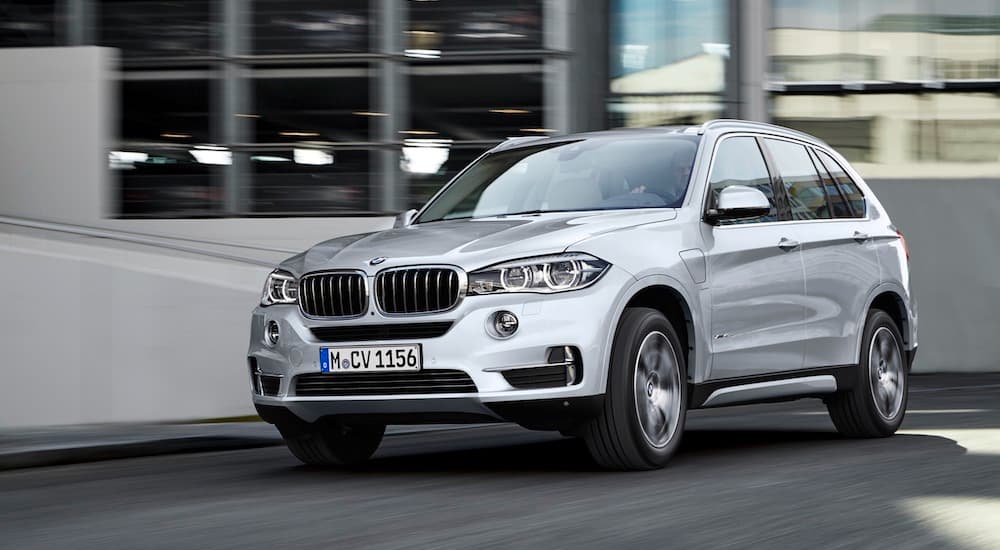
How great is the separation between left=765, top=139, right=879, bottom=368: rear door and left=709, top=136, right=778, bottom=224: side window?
205mm

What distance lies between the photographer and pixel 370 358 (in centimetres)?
727

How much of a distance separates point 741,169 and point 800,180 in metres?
0.77

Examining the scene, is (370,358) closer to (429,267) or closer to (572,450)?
(429,267)

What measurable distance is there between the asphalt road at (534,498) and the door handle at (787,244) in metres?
1.09

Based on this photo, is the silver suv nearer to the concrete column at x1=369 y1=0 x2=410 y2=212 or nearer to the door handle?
the door handle

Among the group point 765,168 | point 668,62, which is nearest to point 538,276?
point 765,168

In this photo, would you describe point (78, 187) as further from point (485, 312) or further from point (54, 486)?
point (485, 312)

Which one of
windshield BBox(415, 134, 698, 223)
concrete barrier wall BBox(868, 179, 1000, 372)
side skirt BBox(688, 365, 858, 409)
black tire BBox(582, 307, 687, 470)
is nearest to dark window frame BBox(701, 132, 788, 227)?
windshield BBox(415, 134, 698, 223)

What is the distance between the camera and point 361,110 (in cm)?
1989

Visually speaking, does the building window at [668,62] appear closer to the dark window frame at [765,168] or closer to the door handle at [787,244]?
the dark window frame at [765,168]

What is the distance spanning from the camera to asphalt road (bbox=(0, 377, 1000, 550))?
5.60 meters

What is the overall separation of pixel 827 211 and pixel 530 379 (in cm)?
303

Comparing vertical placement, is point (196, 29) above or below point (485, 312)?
above

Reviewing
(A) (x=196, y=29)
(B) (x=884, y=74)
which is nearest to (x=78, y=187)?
(A) (x=196, y=29)
